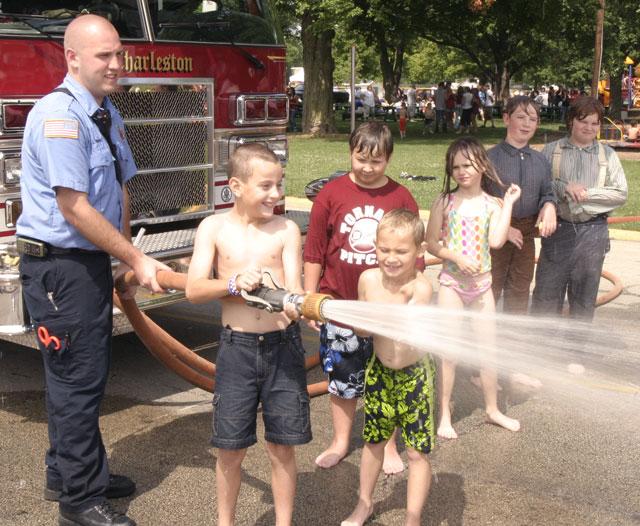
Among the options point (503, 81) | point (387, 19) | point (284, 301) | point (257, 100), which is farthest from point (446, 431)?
point (503, 81)

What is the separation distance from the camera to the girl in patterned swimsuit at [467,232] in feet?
15.9

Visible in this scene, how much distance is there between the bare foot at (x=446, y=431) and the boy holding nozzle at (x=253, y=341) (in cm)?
150

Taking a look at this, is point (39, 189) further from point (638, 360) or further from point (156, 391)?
point (638, 360)

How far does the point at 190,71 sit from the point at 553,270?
8.30ft

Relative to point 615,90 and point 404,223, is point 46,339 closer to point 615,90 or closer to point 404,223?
point 404,223

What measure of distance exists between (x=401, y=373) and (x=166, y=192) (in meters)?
2.85

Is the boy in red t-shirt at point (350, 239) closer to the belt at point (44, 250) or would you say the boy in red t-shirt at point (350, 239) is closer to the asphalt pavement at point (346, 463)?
the asphalt pavement at point (346, 463)

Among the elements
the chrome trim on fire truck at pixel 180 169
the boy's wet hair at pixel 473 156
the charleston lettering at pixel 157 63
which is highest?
the charleston lettering at pixel 157 63

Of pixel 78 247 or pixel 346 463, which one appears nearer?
pixel 78 247

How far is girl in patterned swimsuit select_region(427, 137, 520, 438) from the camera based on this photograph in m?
4.84

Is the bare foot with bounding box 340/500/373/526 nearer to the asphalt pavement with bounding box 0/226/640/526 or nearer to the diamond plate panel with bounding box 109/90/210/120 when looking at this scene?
the asphalt pavement with bounding box 0/226/640/526

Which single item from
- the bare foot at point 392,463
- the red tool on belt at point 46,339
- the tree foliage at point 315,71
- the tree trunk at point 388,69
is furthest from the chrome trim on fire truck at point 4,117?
the tree trunk at point 388,69

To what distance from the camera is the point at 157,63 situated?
18.7ft

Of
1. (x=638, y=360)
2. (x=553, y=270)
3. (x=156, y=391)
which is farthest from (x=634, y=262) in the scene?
(x=156, y=391)
